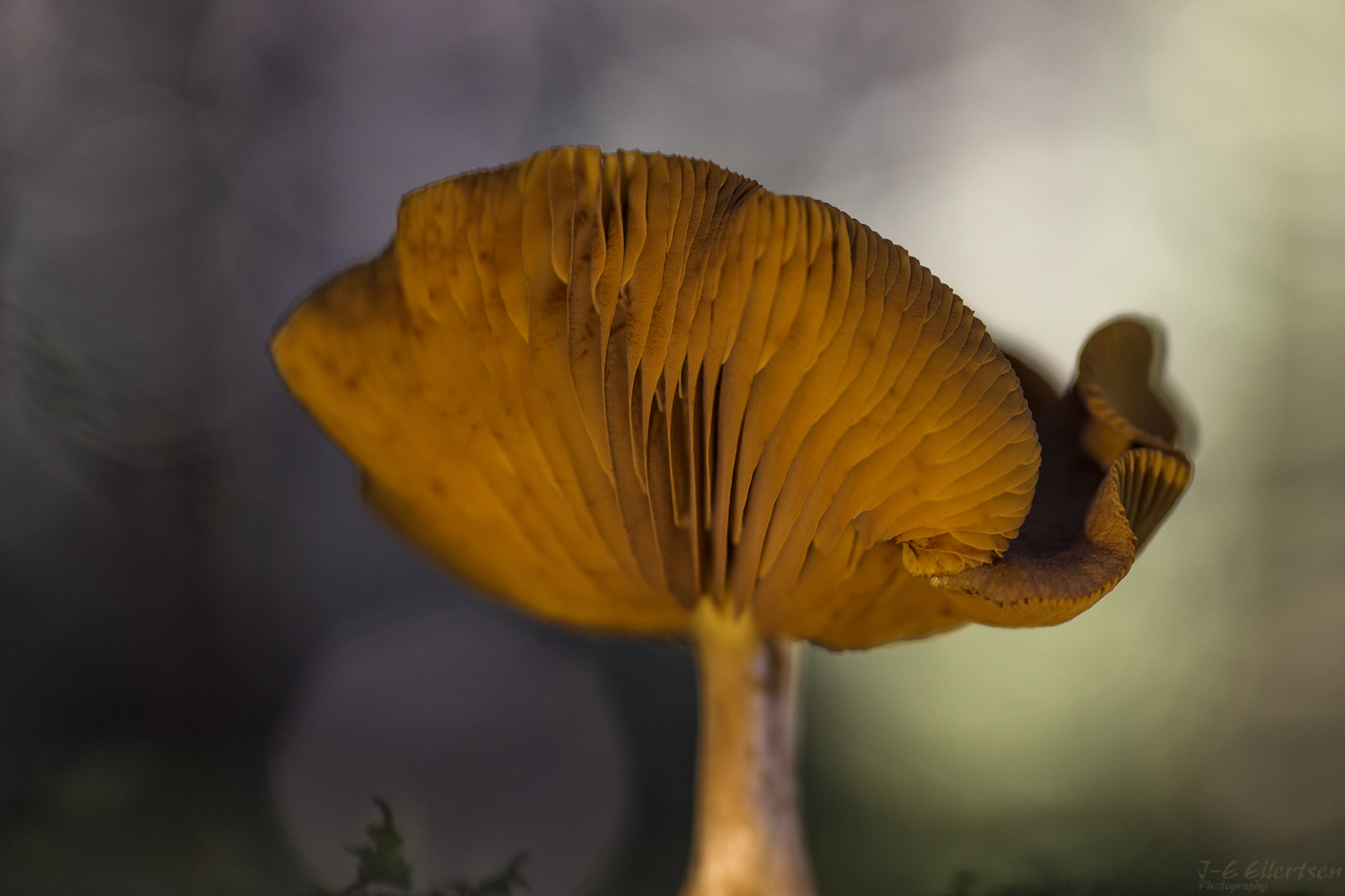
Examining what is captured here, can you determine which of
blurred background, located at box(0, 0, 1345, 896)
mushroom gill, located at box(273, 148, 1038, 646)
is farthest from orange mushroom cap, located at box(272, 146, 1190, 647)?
blurred background, located at box(0, 0, 1345, 896)

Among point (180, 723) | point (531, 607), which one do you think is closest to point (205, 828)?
point (180, 723)

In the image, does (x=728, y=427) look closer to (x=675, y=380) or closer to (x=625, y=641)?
(x=675, y=380)

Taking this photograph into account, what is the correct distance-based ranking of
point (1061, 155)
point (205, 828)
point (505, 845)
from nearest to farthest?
point (205, 828) → point (505, 845) → point (1061, 155)

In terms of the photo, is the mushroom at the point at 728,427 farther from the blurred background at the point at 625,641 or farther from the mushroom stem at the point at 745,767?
the blurred background at the point at 625,641

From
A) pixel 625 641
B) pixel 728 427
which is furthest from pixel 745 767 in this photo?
pixel 625 641

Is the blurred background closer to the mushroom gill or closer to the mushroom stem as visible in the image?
the mushroom stem

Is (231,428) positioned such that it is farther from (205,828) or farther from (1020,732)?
(1020,732)

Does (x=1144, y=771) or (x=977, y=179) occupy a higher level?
(x=977, y=179)

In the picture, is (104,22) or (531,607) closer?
(531,607)

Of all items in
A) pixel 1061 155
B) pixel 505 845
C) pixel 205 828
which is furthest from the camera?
pixel 1061 155
